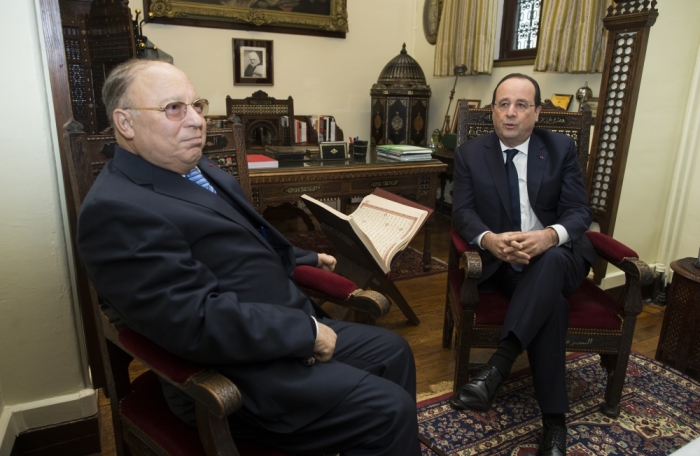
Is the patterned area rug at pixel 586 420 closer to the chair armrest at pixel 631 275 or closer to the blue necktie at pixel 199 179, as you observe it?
the chair armrest at pixel 631 275

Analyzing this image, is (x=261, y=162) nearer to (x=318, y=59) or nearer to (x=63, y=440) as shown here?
(x=63, y=440)

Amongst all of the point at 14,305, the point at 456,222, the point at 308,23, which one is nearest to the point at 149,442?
the point at 14,305

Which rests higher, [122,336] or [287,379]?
[122,336]

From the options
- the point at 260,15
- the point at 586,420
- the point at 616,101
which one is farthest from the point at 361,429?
the point at 260,15

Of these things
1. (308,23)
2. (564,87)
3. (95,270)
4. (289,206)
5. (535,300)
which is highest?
(308,23)

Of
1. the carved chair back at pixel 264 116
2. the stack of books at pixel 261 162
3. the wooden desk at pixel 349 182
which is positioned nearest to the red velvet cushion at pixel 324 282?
the wooden desk at pixel 349 182

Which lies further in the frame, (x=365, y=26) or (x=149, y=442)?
(x=365, y=26)

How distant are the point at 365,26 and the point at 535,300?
4292mm

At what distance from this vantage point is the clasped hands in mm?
2029

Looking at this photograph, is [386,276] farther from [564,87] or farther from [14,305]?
[564,87]

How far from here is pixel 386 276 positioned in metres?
2.53

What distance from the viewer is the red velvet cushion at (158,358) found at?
1.07 meters

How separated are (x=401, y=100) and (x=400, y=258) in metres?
1.80

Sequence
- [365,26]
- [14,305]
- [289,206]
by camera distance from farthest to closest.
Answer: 1. [365,26]
2. [289,206]
3. [14,305]
